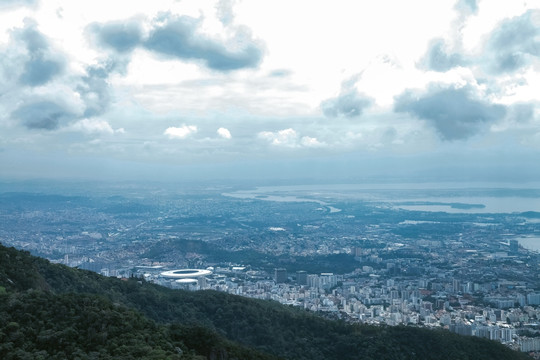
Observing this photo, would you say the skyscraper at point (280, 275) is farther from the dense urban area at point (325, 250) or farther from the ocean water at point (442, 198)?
the ocean water at point (442, 198)

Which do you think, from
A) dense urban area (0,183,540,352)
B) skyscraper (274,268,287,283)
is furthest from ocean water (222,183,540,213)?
skyscraper (274,268,287,283)

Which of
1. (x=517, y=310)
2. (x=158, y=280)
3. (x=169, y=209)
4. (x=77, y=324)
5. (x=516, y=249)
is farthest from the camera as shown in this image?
(x=169, y=209)

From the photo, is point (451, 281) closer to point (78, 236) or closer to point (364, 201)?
point (78, 236)

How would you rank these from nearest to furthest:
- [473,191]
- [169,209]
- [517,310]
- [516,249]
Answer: [517,310] < [516,249] < [169,209] < [473,191]

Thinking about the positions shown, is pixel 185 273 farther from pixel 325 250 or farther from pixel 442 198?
→ pixel 442 198

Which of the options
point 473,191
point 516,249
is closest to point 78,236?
point 516,249

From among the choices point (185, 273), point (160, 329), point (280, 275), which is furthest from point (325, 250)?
point (160, 329)

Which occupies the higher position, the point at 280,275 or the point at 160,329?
the point at 160,329

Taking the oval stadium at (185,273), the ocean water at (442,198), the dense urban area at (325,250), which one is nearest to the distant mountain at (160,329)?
the dense urban area at (325,250)

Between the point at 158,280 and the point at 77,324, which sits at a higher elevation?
the point at 77,324
